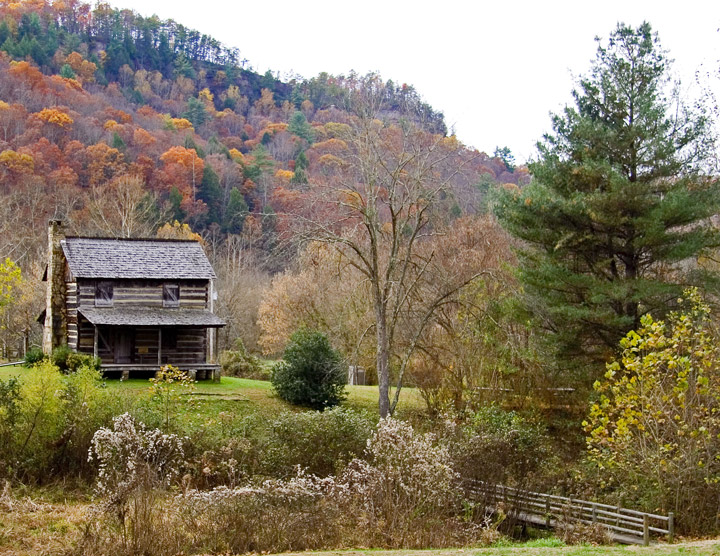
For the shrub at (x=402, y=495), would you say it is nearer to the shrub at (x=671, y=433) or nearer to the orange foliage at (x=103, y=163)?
the shrub at (x=671, y=433)

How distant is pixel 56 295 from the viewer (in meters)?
31.8

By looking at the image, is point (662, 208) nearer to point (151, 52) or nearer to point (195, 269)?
point (195, 269)

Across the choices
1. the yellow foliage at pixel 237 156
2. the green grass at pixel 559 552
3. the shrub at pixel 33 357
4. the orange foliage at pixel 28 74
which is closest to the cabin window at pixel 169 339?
the shrub at pixel 33 357

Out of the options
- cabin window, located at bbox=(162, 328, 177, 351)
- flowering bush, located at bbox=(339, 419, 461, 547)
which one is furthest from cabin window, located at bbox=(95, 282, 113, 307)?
flowering bush, located at bbox=(339, 419, 461, 547)

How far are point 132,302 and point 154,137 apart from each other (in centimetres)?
4561

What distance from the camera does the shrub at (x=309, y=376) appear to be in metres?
29.0

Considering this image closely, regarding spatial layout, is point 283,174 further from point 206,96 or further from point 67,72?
point 206,96

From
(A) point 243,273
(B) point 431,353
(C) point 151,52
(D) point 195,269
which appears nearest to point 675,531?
(B) point 431,353

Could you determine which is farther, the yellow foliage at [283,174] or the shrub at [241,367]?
the yellow foliage at [283,174]

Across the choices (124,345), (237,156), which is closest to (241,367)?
(124,345)

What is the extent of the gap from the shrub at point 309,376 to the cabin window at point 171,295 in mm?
5477

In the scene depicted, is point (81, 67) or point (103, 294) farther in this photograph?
point (81, 67)

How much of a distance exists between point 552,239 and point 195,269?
14.7 metres

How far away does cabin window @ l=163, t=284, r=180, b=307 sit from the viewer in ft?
105
